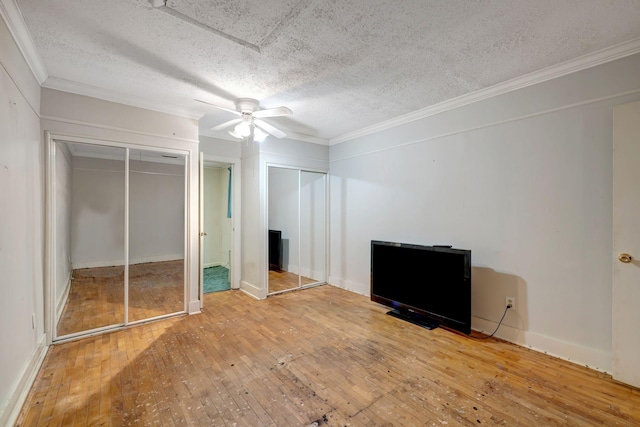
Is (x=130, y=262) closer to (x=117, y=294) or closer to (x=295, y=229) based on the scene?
(x=117, y=294)

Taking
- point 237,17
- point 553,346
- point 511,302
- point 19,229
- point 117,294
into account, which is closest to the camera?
point 237,17

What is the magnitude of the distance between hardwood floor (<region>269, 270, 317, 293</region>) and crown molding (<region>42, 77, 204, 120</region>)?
247cm

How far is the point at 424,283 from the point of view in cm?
311

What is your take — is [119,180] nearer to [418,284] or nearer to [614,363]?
[418,284]

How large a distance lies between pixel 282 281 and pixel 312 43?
3.37 metres

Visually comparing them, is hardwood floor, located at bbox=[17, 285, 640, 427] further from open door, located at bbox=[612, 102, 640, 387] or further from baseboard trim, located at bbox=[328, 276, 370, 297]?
baseboard trim, located at bbox=[328, 276, 370, 297]

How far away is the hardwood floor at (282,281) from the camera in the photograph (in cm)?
432

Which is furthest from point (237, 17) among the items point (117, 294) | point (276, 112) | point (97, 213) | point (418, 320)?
point (418, 320)

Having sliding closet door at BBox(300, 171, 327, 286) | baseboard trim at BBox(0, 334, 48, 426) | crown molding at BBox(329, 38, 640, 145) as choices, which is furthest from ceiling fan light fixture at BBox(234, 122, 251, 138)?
baseboard trim at BBox(0, 334, 48, 426)

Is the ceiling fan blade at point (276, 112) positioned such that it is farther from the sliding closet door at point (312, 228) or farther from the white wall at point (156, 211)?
the sliding closet door at point (312, 228)

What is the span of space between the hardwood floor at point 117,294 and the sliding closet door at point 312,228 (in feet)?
6.13

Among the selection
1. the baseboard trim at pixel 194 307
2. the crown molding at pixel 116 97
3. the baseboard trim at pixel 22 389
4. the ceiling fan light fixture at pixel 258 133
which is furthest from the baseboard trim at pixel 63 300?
the ceiling fan light fixture at pixel 258 133

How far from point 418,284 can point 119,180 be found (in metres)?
3.48

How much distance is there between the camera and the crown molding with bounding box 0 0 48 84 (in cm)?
165
